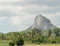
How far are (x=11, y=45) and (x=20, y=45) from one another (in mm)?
2680

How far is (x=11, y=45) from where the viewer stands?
178 feet

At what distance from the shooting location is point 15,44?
54719mm

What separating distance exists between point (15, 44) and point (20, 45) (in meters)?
2.08

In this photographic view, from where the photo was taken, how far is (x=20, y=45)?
174 ft

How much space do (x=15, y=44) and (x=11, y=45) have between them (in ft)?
3.70
